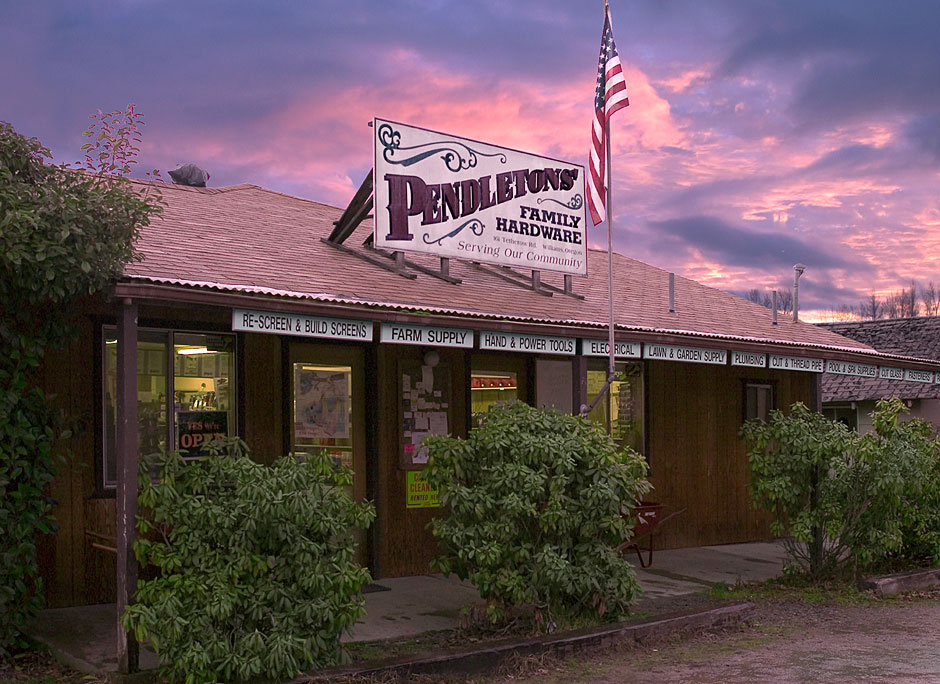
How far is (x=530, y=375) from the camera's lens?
38.3ft

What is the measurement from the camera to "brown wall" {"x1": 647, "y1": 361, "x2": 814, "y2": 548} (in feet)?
42.5

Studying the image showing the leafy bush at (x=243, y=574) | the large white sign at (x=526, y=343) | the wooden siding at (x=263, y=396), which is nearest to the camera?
the leafy bush at (x=243, y=574)

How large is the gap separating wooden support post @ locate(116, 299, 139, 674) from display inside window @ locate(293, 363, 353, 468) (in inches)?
124

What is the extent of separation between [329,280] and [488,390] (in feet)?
8.62

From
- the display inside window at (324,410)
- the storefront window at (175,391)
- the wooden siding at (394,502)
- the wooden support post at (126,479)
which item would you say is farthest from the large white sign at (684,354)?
the wooden support post at (126,479)

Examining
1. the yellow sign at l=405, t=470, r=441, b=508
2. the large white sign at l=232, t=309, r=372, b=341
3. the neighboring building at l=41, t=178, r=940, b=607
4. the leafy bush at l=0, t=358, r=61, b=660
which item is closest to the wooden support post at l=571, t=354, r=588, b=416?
the neighboring building at l=41, t=178, r=940, b=607

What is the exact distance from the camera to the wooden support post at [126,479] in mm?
6500

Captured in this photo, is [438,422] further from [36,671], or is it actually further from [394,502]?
[36,671]

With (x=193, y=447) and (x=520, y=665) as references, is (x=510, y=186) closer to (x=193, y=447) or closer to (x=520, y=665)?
(x=193, y=447)

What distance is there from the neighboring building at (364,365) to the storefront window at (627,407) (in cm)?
3

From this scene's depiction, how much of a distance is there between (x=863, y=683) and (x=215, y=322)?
6035mm

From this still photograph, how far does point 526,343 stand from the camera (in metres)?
9.05

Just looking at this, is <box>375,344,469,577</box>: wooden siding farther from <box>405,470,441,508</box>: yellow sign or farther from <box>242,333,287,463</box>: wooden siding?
<box>242,333,287,463</box>: wooden siding

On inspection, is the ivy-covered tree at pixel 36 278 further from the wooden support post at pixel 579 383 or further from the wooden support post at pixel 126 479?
the wooden support post at pixel 579 383
